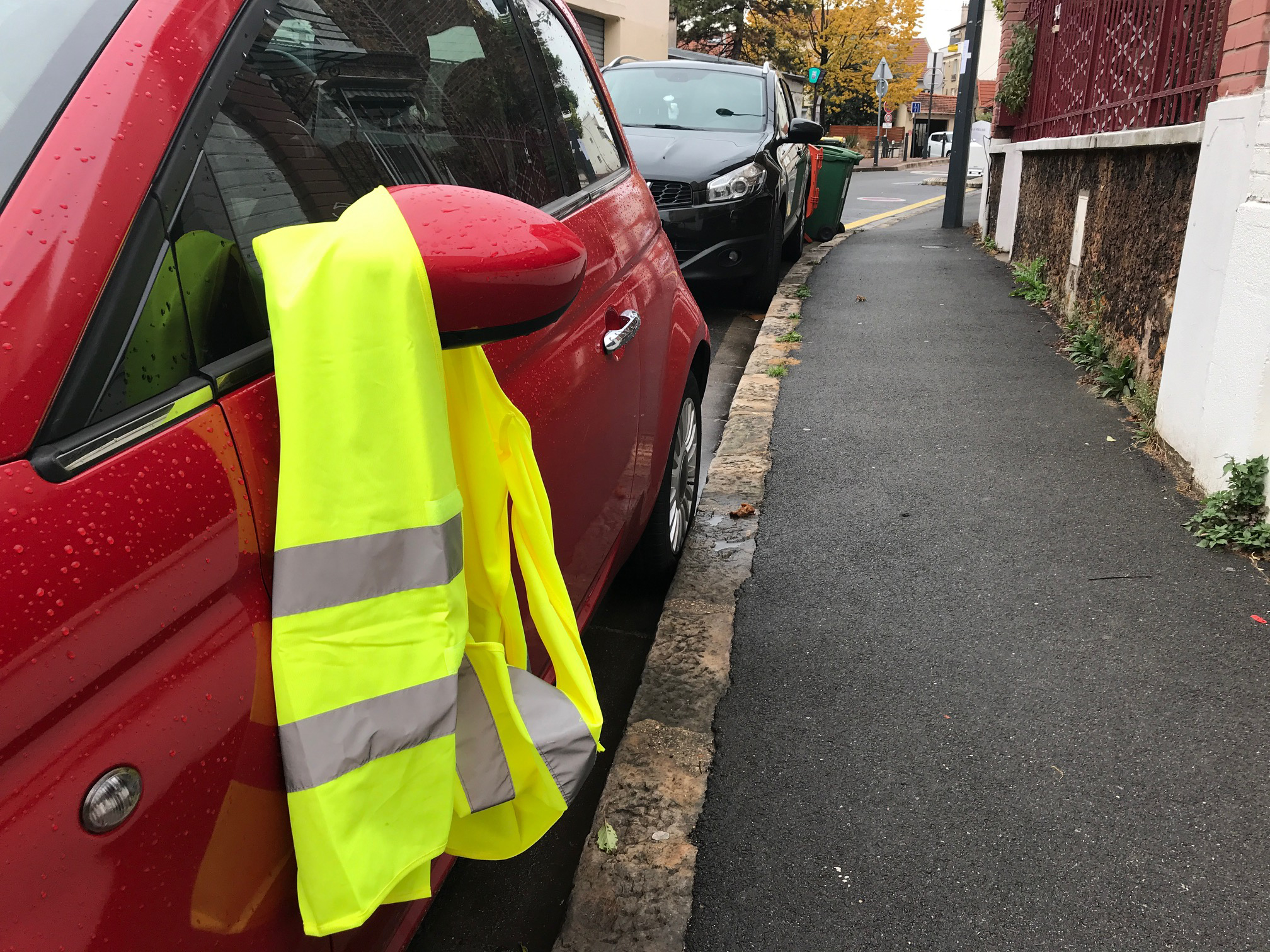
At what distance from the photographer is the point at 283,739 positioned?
3.81ft

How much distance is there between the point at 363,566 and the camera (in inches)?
47.7

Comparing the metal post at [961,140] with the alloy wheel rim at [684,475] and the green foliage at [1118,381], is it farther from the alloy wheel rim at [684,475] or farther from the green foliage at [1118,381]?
the alloy wheel rim at [684,475]

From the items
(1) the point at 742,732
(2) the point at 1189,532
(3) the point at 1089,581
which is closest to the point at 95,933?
(1) the point at 742,732

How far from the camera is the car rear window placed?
1.10 m

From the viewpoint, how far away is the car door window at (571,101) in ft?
8.62

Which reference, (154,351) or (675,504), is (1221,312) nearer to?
(675,504)

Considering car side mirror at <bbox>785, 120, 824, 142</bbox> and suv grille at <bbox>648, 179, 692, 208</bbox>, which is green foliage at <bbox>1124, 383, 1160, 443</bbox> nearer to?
suv grille at <bbox>648, 179, 692, 208</bbox>

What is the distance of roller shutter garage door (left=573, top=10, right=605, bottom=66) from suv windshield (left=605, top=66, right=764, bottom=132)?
17.5 metres

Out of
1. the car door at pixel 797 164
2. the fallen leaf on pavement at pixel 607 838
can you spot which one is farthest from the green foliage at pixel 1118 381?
the car door at pixel 797 164

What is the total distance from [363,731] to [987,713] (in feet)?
6.79

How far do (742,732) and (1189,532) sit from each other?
2.16 m

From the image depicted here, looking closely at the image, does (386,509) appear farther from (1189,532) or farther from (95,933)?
(1189,532)

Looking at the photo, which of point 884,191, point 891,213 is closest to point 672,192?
point 891,213

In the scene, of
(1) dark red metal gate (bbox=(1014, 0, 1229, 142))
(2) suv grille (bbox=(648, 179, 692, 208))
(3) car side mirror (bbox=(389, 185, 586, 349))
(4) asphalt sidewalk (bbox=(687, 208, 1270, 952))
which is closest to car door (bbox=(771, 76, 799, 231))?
(2) suv grille (bbox=(648, 179, 692, 208))
